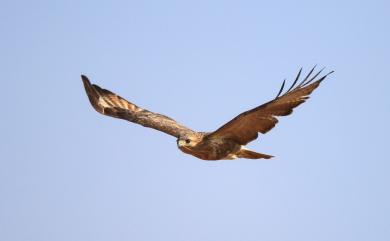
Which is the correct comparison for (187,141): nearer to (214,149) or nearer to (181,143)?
(181,143)

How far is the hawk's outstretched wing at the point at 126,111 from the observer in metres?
14.3

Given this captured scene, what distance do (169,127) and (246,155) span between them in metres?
2.08

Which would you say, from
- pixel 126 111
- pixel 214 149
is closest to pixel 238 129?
pixel 214 149

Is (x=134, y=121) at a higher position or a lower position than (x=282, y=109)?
higher

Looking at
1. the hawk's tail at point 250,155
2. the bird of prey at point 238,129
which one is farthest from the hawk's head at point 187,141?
the hawk's tail at point 250,155

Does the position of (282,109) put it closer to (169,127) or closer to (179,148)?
(179,148)

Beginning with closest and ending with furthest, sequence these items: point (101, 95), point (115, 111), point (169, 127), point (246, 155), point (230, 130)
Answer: point (230, 130), point (246, 155), point (169, 127), point (115, 111), point (101, 95)

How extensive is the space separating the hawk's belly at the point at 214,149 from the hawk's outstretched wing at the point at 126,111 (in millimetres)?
735

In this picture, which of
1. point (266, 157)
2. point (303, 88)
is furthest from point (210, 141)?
point (303, 88)

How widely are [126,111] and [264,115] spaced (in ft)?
16.0

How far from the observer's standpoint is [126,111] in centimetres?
1573

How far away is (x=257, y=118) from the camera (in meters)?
11.7

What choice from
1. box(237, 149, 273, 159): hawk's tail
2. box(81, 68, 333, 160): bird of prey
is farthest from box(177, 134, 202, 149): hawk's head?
box(237, 149, 273, 159): hawk's tail

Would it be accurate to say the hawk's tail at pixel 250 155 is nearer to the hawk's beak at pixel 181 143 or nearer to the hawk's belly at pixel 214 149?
the hawk's belly at pixel 214 149
